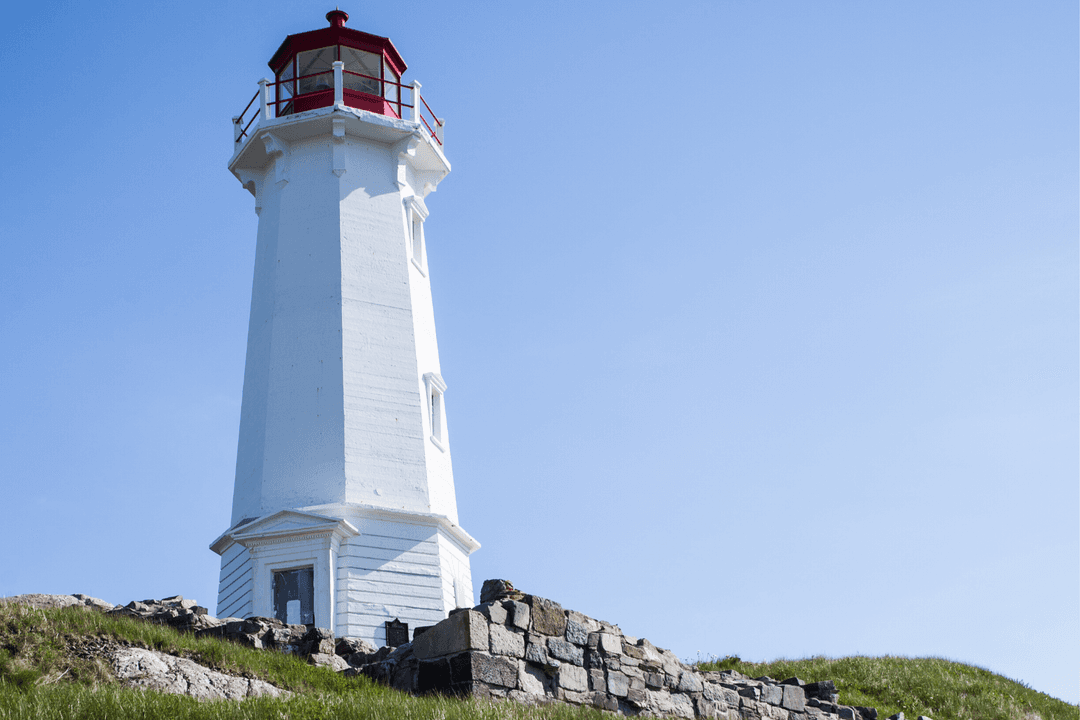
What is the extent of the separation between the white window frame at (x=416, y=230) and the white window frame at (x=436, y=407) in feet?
8.48

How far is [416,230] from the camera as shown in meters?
23.0

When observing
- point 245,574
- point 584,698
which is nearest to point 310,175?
point 245,574

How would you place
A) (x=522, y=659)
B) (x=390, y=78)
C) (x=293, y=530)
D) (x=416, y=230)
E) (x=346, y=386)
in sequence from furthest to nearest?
(x=390, y=78) → (x=416, y=230) → (x=346, y=386) → (x=293, y=530) → (x=522, y=659)

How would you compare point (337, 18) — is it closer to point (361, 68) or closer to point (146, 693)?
point (361, 68)

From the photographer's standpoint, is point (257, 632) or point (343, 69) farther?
point (343, 69)

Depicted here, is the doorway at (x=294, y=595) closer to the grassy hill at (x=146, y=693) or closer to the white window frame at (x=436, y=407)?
the white window frame at (x=436, y=407)

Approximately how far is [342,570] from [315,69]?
1193cm

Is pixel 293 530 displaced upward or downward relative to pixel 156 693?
upward

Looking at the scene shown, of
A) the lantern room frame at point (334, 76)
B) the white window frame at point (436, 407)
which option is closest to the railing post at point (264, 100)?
the lantern room frame at point (334, 76)

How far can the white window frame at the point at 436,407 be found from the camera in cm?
2073

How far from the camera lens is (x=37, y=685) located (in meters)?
9.64

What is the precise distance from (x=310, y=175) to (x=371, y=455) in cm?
623

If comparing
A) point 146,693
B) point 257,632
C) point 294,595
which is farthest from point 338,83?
point 146,693

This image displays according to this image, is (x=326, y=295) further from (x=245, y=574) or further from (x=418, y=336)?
(x=245, y=574)
